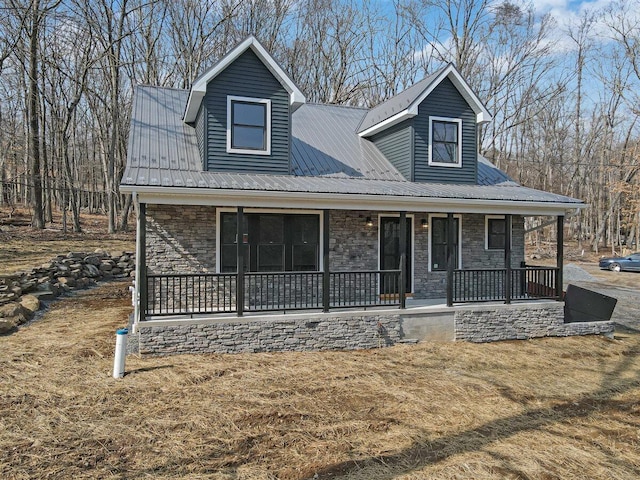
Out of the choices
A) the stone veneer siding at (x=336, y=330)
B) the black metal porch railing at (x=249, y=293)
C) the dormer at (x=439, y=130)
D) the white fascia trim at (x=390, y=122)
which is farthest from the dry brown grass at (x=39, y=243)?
the dormer at (x=439, y=130)

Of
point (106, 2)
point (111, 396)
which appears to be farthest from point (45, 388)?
point (106, 2)

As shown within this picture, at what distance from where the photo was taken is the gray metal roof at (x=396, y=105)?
1073 cm

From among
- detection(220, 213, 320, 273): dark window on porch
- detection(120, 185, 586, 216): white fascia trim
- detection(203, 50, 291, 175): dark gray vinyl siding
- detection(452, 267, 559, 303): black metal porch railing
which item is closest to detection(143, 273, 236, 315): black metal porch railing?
detection(220, 213, 320, 273): dark window on porch

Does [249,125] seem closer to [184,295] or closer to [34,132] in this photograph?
[184,295]

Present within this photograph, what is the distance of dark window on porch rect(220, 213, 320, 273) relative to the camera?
29.4ft

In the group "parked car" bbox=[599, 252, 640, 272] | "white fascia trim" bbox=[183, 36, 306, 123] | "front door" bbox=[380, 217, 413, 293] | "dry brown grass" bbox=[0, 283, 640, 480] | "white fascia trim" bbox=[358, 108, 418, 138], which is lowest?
"dry brown grass" bbox=[0, 283, 640, 480]

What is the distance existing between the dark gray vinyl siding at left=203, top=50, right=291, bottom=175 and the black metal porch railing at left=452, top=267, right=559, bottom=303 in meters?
5.17

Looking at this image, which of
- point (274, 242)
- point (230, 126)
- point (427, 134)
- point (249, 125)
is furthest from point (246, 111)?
point (427, 134)

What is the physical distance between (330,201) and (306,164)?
232 cm

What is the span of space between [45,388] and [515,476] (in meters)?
6.08

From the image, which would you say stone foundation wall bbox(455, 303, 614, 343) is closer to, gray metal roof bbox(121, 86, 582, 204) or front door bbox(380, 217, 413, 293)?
front door bbox(380, 217, 413, 293)

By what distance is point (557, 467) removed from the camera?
425 cm

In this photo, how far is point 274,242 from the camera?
367 inches

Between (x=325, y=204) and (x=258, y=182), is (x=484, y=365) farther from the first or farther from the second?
(x=258, y=182)
